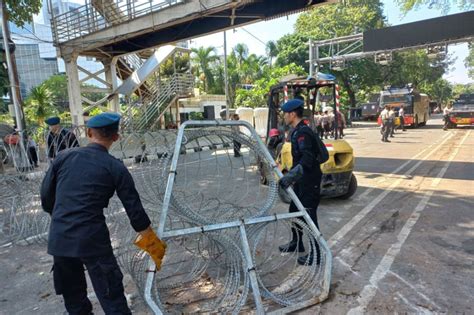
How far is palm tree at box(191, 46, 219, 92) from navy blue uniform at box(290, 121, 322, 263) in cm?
3359

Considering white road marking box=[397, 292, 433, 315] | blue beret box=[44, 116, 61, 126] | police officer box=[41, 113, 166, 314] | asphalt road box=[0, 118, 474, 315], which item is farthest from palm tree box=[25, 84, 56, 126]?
white road marking box=[397, 292, 433, 315]

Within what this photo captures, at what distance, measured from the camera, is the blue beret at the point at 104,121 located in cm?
250

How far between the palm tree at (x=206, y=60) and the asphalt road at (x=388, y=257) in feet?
101

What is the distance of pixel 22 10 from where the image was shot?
36.0 feet

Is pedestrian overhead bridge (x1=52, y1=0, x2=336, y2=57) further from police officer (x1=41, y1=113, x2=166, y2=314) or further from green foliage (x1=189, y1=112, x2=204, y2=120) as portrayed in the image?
green foliage (x1=189, y1=112, x2=204, y2=120)

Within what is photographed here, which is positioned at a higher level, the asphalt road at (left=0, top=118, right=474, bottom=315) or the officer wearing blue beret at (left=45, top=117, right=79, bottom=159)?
the officer wearing blue beret at (left=45, top=117, right=79, bottom=159)

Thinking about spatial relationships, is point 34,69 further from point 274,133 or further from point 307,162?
point 307,162

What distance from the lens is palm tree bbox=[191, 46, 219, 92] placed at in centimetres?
3566

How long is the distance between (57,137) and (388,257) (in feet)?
18.7

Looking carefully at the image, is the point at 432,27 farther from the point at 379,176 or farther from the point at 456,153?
the point at 379,176

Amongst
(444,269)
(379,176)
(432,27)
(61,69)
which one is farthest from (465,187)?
(61,69)

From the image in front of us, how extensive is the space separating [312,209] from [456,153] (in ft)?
34.1

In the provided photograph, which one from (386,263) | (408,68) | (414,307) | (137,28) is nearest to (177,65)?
(137,28)

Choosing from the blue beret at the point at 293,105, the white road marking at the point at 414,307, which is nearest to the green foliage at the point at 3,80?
the blue beret at the point at 293,105
